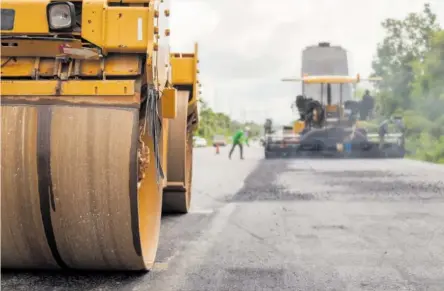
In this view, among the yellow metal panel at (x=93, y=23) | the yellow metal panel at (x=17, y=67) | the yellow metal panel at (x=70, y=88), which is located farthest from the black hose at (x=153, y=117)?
the yellow metal panel at (x=17, y=67)

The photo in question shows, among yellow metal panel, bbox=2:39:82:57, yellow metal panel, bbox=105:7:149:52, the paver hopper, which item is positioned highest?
yellow metal panel, bbox=105:7:149:52

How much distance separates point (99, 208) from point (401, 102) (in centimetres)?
4384

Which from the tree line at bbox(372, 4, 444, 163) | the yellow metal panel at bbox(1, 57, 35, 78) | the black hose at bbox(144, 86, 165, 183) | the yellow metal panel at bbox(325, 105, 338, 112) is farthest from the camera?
the tree line at bbox(372, 4, 444, 163)

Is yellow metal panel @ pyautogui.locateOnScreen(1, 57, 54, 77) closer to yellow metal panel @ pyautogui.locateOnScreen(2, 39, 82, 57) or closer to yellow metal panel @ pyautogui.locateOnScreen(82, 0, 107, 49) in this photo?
yellow metal panel @ pyautogui.locateOnScreen(2, 39, 82, 57)

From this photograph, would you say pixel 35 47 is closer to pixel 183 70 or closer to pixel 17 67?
pixel 17 67

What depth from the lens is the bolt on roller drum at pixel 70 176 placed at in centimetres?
365

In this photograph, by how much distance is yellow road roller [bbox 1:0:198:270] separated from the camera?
3.65m

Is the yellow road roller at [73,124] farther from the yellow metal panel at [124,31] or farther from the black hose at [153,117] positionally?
the black hose at [153,117]

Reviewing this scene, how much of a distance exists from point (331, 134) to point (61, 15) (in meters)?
19.8

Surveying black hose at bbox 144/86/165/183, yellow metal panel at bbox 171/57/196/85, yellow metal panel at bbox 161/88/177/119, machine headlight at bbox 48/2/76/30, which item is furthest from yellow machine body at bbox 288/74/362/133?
machine headlight at bbox 48/2/76/30

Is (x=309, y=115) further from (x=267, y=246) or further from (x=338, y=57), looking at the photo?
(x=267, y=246)

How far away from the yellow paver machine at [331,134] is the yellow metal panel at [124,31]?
63.9ft

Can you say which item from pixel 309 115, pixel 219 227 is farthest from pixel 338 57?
pixel 219 227

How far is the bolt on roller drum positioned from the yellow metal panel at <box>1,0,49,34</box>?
41 cm
